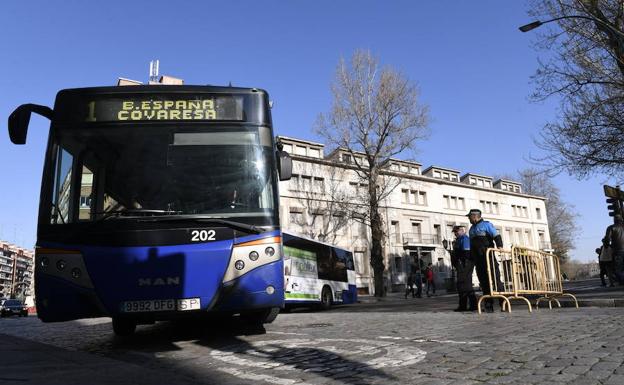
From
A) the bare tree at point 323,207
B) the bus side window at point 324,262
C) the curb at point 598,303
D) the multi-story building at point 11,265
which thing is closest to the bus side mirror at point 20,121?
the curb at point 598,303

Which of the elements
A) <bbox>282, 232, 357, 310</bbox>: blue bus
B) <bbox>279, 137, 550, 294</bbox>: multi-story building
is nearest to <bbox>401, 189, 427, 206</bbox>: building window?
<bbox>279, 137, 550, 294</bbox>: multi-story building

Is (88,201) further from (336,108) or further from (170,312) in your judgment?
(336,108)

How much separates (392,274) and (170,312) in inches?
1544

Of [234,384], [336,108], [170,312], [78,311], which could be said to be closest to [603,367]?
[234,384]

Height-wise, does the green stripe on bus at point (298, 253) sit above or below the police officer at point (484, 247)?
above

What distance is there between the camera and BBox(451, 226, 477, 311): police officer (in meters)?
8.88

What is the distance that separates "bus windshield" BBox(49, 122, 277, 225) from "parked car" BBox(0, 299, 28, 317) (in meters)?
37.4

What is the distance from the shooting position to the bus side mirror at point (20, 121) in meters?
5.59

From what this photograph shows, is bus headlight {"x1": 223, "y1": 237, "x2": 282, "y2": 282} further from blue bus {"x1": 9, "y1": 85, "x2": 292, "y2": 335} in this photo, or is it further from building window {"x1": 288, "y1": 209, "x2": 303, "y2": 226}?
building window {"x1": 288, "y1": 209, "x2": 303, "y2": 226}

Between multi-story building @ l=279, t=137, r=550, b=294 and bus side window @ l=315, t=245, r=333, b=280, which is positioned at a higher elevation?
multi-story building @ l=279, t=137, r=550, b=294

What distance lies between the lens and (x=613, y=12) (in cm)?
1379

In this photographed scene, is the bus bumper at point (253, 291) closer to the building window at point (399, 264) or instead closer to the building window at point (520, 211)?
the building window at point (399, 264)

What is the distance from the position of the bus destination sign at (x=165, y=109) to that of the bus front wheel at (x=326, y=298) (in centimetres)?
1463

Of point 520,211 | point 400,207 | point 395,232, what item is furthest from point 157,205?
point 520,211
